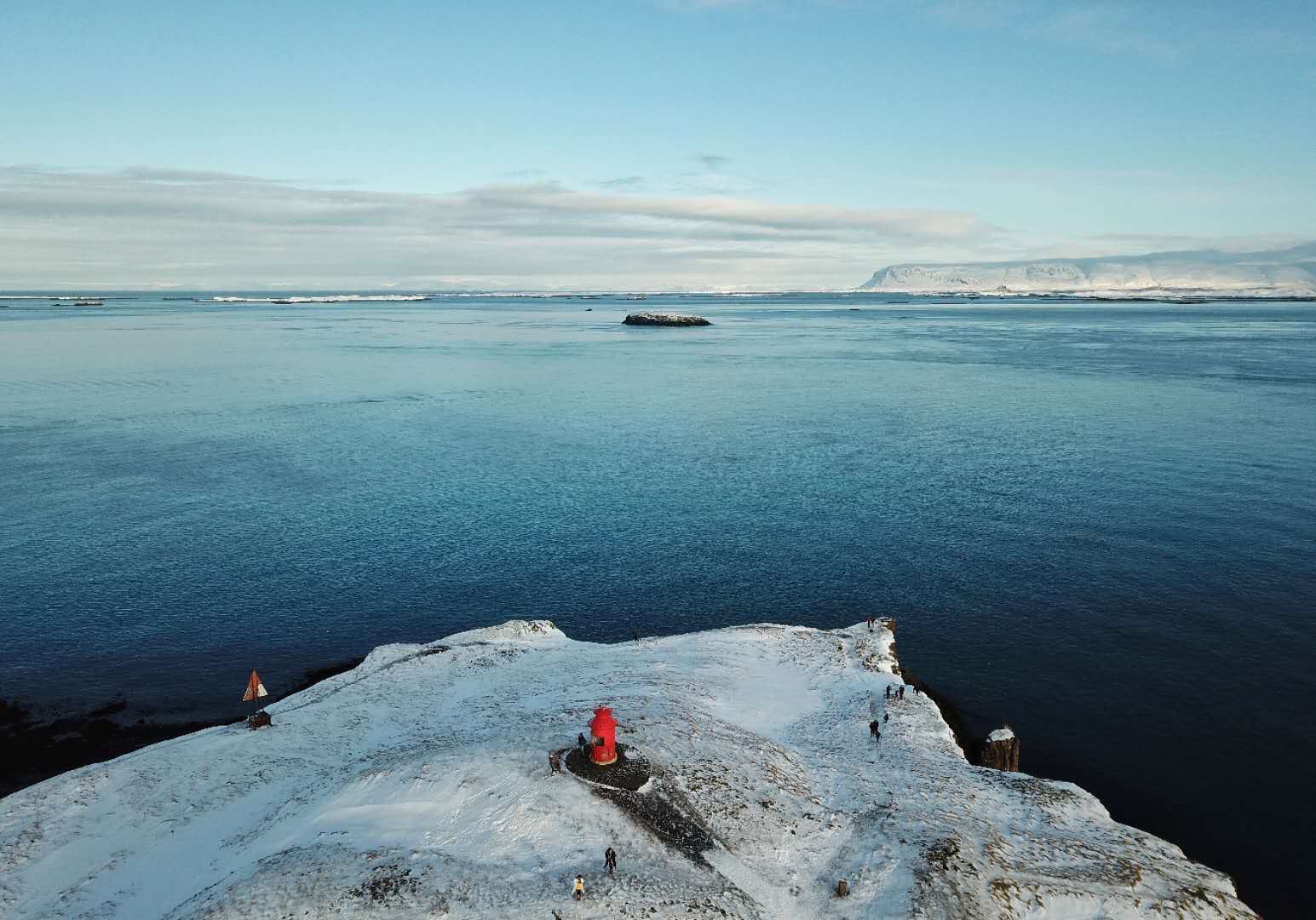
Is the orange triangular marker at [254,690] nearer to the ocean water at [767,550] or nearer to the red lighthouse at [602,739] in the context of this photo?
the ocean water at [767,550]

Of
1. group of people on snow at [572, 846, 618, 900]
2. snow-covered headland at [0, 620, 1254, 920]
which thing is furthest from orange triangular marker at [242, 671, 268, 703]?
group of people on snow at [572, 846, 618, 900]

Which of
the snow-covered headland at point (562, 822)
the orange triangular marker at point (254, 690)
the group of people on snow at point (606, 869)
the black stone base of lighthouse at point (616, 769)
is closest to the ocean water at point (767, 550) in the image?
the orange triangular marker at point (254, 690)

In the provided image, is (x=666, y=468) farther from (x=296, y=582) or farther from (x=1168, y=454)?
A: (x=1168, y=454)

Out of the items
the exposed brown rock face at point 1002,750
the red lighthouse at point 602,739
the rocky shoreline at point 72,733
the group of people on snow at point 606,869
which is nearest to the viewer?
the group of people on snow at point 606,869

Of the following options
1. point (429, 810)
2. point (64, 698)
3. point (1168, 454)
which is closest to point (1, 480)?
point (64, 698)

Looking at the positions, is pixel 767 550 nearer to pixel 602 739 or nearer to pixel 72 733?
pixel 602 739
